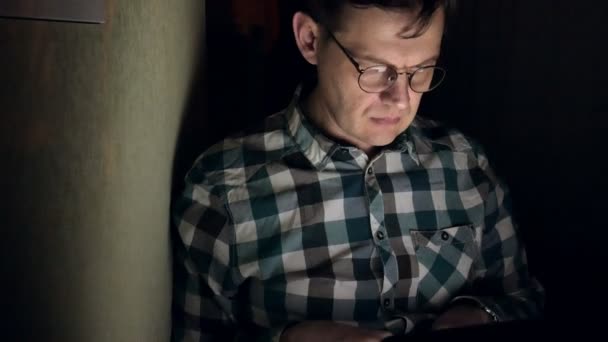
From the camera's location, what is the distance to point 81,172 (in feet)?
1.74

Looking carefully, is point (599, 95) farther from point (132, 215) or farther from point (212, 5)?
point (132, 215)

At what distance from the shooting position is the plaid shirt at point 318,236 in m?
1.01

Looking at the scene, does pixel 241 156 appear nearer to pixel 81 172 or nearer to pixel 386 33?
pixel 386 33

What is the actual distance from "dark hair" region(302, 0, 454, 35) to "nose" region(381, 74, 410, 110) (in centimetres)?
8

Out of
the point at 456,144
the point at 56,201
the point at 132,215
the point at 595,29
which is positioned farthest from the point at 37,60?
the point at 595,29

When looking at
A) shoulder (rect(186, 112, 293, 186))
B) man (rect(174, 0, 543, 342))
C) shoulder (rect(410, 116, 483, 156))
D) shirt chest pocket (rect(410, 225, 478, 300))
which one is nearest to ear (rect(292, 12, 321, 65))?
man (rect(174, 0, 543, 342))

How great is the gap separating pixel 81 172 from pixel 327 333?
1.74ft

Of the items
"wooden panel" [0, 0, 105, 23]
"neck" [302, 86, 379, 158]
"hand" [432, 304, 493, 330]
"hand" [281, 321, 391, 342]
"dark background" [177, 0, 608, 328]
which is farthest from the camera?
"dark background" [177, 0, 608, 328]

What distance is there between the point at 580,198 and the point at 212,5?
0.96 meters

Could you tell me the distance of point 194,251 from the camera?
3.28 ft

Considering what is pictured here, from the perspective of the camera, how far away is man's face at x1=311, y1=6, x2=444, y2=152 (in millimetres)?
945

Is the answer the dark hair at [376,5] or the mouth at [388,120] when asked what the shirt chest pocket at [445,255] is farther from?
the dark hair at [376,5]

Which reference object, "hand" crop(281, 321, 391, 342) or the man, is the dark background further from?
"hand" crop(281, 321, 391, 342)

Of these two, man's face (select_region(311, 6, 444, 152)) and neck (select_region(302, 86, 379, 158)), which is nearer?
man's face (select_region(311, 6, 444, 152))
